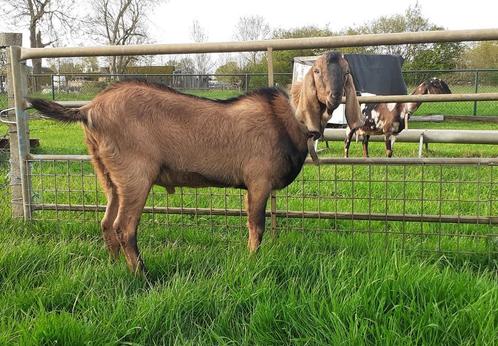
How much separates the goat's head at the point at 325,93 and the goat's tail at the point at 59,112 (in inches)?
60.5

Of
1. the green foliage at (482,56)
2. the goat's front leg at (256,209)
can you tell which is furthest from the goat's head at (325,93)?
the green foliage at (482,56)

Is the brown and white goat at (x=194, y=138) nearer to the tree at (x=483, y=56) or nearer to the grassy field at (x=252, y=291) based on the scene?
the grassy field at (x=252, y=291)

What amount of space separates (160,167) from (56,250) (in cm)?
103

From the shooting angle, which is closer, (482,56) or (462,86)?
(462,86)

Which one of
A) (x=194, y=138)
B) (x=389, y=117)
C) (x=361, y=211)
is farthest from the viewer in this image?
(x=389, y=117)

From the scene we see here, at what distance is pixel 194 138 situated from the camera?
3363mm

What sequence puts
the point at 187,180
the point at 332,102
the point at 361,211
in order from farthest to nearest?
1. the point at 361,211
2. the point at 187,180
3. the point at 332,102

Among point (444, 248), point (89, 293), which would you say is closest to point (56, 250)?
point (89, 293)

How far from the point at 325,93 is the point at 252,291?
1362 millimetres

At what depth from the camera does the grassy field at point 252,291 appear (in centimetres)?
236

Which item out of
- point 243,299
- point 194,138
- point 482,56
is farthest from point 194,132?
point 482,56

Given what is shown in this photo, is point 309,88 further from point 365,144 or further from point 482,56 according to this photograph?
point 482,56

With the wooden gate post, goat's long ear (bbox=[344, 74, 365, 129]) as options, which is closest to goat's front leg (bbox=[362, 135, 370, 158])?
goat's long ear (bbox=[344, 74, 365, 129])

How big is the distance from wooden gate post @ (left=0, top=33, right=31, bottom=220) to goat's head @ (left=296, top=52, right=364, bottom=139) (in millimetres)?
2598
